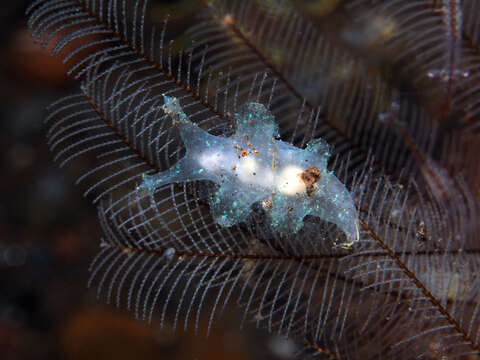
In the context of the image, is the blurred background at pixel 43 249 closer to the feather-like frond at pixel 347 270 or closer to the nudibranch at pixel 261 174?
the feather-like frond at pixel 347 270

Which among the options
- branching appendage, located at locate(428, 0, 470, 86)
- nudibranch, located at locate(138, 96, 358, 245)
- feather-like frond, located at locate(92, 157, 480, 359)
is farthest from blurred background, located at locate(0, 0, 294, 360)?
branching appendage, located at locate(428, 0, 470, 86)

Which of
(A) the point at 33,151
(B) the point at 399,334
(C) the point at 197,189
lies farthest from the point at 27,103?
(B) the point at 399,334

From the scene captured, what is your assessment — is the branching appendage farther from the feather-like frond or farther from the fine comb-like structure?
the feather-like frond


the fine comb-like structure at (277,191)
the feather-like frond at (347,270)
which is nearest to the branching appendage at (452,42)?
the fine comb-like structure at (277,191)

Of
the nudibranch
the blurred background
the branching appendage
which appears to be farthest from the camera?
the blurred background

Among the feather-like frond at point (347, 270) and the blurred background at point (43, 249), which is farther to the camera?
the blurred background at point (43, 249)

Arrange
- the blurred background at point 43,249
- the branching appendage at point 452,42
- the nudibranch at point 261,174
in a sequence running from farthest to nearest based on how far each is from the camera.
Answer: the blurred background at point 43,249
the branching appendage at point 452,42
the nudibranch at point 261,174

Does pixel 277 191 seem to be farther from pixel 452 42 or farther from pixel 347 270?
pixel 452 42

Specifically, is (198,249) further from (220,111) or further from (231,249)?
(220,111)
